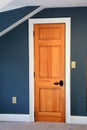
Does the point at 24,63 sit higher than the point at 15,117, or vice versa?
the point at 24,63

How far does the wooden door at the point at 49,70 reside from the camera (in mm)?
4637

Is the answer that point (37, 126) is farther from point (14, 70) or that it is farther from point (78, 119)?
point (14, 70)

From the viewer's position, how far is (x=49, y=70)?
4688 mm

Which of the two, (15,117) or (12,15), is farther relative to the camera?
(15,117)

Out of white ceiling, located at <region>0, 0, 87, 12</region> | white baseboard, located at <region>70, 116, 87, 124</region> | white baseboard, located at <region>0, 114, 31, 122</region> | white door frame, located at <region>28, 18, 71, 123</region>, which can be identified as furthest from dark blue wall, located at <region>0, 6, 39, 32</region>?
white baseboard, located at <region>70, 116, 87, 124</region>

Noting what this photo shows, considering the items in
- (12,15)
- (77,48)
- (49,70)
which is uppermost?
(12,15)

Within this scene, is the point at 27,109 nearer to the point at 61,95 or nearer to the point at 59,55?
the point at 61,95

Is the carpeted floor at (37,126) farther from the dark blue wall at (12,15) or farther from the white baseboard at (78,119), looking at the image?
the dark blue wall at (12,15)

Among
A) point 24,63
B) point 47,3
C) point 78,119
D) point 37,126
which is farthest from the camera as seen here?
point 24,63

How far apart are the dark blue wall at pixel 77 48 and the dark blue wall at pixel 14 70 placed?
62 cm

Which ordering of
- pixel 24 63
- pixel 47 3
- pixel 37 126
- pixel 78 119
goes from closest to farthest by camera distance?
pixel 47 3
pixel 37 126
pixel 78 119
pixel 24 63

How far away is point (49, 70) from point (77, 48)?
717mm

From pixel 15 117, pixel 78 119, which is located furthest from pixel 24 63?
pixel 78 119

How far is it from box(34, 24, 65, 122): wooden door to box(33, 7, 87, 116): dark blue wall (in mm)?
201
